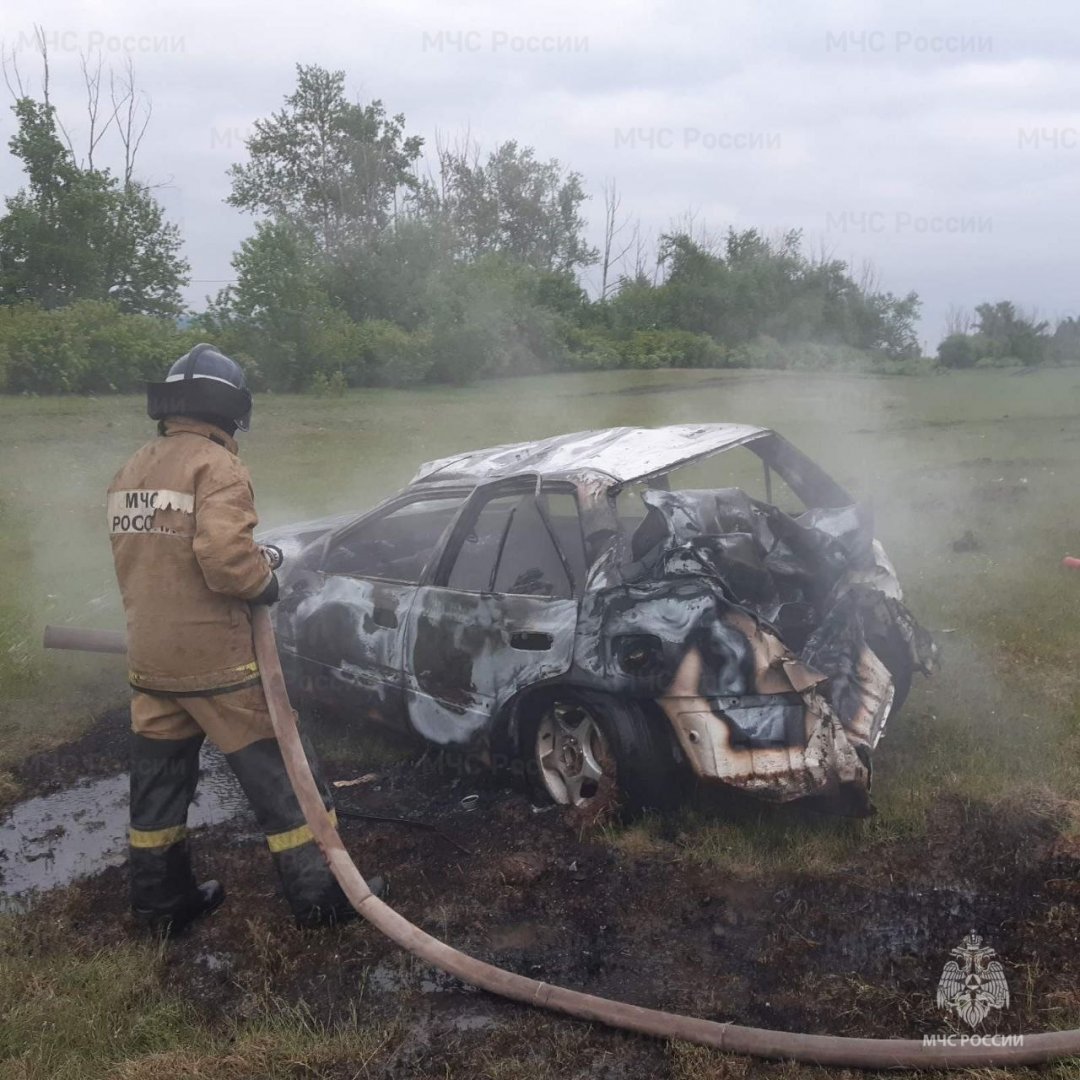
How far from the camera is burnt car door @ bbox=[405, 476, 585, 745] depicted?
3.98 meters

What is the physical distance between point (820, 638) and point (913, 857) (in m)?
0.85

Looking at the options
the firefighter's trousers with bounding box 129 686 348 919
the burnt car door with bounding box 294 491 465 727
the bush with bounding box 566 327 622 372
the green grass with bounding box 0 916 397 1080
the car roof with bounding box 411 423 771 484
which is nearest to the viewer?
the green grass with bounding box 0 916 397 1080

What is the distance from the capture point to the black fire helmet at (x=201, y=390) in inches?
136

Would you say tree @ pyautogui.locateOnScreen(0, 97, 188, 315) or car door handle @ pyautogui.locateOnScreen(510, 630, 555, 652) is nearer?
car door handle @ pyautogui.locateOnScreen(510, 630, 555, 652)

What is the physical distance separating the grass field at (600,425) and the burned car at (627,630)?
43 cm

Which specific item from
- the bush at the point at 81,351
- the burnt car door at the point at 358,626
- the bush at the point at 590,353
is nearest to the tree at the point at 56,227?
the bush at the point at 81,351

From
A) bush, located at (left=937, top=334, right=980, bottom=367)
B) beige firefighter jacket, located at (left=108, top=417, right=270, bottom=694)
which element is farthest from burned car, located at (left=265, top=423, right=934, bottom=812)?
bush, located at (left=937, top=334, right=980, bottom=367)

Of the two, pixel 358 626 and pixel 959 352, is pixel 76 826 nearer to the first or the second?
pixel 358 626

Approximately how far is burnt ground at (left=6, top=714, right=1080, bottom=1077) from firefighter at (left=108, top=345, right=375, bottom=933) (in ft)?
0.79

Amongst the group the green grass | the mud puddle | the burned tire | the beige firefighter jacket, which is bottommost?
the mud puddle

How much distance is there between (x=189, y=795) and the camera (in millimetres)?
3600

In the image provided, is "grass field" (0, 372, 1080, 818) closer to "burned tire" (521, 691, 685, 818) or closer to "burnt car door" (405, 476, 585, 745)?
"burned tire" (521, 691, 685, 818)

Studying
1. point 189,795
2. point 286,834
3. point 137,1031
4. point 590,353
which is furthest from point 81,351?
point 137,1031

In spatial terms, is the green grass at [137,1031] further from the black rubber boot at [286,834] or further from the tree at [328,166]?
the tree at [328,166]
